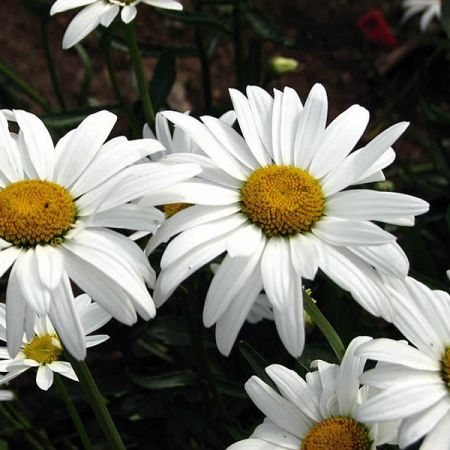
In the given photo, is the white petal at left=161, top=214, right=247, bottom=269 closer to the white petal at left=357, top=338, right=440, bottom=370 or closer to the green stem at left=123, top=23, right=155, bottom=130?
the white petal at left=357, top=338, right=440, bottom=370

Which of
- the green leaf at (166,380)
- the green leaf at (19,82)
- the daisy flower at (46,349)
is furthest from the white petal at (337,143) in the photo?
the green leaf at (19,82)

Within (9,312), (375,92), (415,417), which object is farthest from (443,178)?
(9,312)

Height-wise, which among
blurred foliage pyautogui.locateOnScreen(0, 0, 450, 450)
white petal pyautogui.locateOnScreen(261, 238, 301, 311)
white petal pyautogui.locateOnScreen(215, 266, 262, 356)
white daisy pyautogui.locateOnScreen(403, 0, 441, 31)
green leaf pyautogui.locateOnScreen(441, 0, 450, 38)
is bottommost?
blurred foliage pyautogui.locateOnScreen(0, 0, 450, 450)

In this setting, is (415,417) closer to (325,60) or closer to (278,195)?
(278,195)

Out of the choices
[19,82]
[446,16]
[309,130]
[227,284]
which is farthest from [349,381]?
[19,82]

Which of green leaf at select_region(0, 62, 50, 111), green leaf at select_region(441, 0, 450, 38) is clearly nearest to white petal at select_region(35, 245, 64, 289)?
green leaf at select_region(0, 62, 50, 111)
